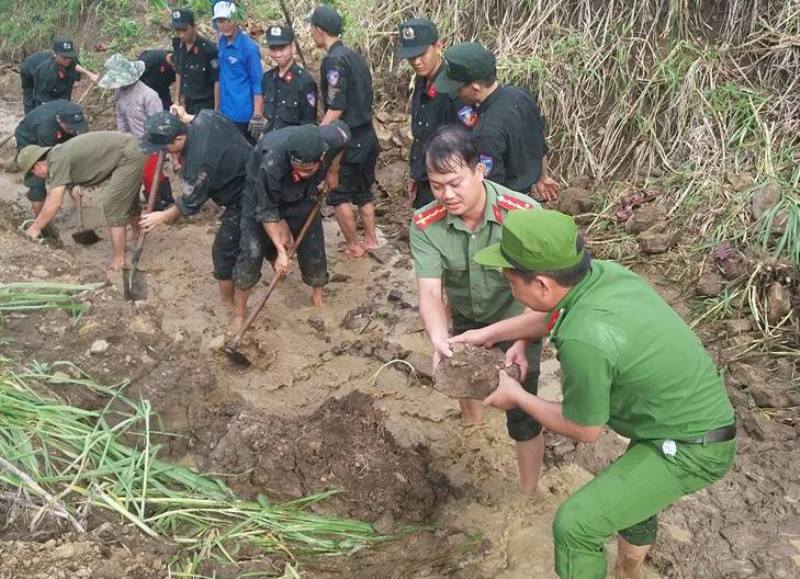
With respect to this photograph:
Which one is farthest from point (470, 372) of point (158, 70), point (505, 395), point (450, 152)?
point (158, 70)

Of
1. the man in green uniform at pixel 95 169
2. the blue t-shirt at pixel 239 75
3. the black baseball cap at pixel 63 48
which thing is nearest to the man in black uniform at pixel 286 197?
the man in green uniform at pixel 95 169

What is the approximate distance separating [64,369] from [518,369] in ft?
7.15

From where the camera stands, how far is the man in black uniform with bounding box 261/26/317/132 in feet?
19.5

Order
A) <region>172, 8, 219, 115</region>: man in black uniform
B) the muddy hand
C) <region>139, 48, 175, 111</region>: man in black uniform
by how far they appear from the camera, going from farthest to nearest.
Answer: <region>139, 48, 175, 111</region>: man in black uniform → <region>172, 8, 219, 115</region>: man in black uniform → the muddy hand

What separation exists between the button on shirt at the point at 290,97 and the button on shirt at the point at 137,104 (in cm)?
128

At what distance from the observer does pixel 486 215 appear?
10.3ft

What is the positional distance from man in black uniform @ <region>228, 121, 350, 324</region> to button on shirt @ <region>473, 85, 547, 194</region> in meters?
1.20

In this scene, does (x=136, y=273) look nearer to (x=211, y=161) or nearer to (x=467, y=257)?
(x=211, y=161)

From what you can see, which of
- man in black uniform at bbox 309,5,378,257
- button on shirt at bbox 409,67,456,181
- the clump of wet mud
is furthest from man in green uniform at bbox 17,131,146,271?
the clump of wet mud

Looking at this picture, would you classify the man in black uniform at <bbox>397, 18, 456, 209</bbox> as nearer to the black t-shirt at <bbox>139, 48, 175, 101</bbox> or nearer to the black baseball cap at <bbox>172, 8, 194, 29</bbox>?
the black baseball cap at <bbox>172, 8, 194, 29</bbox>

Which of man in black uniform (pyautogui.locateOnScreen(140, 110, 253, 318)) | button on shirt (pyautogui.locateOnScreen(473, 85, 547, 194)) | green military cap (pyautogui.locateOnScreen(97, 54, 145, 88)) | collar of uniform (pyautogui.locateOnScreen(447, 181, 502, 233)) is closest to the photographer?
collar of uniform (pyautogui.locateOnScreen(447, 181, 502, 233))

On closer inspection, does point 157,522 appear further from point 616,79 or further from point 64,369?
point 616,79

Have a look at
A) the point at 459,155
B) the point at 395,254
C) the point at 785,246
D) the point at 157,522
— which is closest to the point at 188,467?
the point at 157,522

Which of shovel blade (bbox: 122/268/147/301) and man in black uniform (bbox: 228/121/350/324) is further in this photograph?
shovel blade (bbox: 122/268/147/301)
